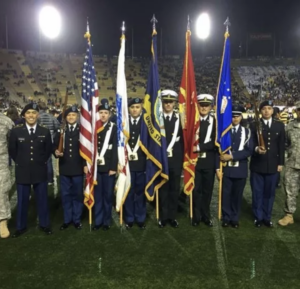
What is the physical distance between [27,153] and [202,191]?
2540 millimetres

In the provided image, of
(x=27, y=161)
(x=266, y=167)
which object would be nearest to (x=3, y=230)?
(x=27, y=161)

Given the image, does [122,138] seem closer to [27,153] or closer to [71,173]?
[71,173]

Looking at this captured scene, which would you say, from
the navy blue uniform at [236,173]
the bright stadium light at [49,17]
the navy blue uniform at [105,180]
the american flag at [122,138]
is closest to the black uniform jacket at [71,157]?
the navy blue uniform at [105,180]

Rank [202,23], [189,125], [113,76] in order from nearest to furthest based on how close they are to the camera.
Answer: [189,125], [202,23], [113,76]

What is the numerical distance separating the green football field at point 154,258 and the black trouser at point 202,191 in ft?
0.83

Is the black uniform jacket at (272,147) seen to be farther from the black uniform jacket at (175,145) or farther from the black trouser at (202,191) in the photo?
the black uniform jacket at (175,145)

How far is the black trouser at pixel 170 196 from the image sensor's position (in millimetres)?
4770

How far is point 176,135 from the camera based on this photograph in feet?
15.5

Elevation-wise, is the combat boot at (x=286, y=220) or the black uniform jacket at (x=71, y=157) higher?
the black uniform jacket at (x=71, y=157)

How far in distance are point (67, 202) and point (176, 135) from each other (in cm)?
184

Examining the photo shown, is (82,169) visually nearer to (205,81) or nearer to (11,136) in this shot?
(11,136)

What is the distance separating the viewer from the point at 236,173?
462 cm

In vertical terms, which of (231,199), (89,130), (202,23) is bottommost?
(231,199)

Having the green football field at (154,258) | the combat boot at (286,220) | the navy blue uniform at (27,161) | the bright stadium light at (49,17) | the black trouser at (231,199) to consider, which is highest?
the bright stadium light at (49,17)
